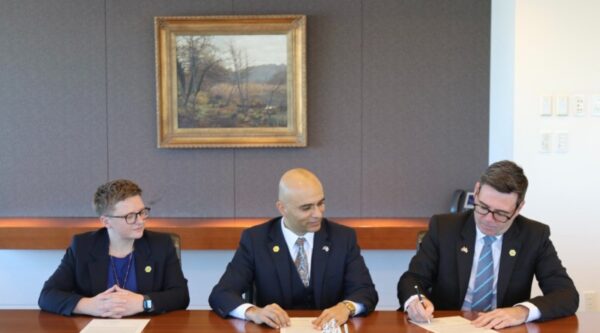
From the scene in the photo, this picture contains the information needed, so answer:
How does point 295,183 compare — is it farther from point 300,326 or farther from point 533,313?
point 533,313

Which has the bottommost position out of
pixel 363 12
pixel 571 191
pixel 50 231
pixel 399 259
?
pixel 399 259

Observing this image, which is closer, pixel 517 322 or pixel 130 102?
pixel 517 322

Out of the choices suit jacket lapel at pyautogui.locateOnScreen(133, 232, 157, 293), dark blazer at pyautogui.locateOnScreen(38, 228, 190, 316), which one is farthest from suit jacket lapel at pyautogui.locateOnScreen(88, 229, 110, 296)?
suit jacket lapel at pyautogui.locateOnScreen(133, 232, 157, 293)

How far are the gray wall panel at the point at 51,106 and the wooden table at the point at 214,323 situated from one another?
2514 millimetres

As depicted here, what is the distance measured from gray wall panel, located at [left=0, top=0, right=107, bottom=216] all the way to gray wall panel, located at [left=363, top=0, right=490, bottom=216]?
2216mm

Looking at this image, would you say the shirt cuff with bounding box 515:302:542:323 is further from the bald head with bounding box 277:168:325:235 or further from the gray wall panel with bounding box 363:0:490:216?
the gray wall panel with bounding box 363:0:490:216

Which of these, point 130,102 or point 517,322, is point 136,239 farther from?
point 130,102

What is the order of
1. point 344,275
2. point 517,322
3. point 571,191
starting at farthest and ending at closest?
point 571,191 < point 344,275 < point 517,322

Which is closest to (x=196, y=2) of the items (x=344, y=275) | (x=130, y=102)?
(x=130, y=102)

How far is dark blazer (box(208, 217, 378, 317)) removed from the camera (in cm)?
283

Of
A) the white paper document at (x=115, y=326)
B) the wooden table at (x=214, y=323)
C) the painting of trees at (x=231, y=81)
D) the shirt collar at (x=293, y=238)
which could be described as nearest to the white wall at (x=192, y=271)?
the painting of trees at (x=231, y=81)

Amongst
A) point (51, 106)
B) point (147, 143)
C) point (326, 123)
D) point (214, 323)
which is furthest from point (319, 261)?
point (51, 106)

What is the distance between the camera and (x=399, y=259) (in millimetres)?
4891

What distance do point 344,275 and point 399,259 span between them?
210 centimetres
